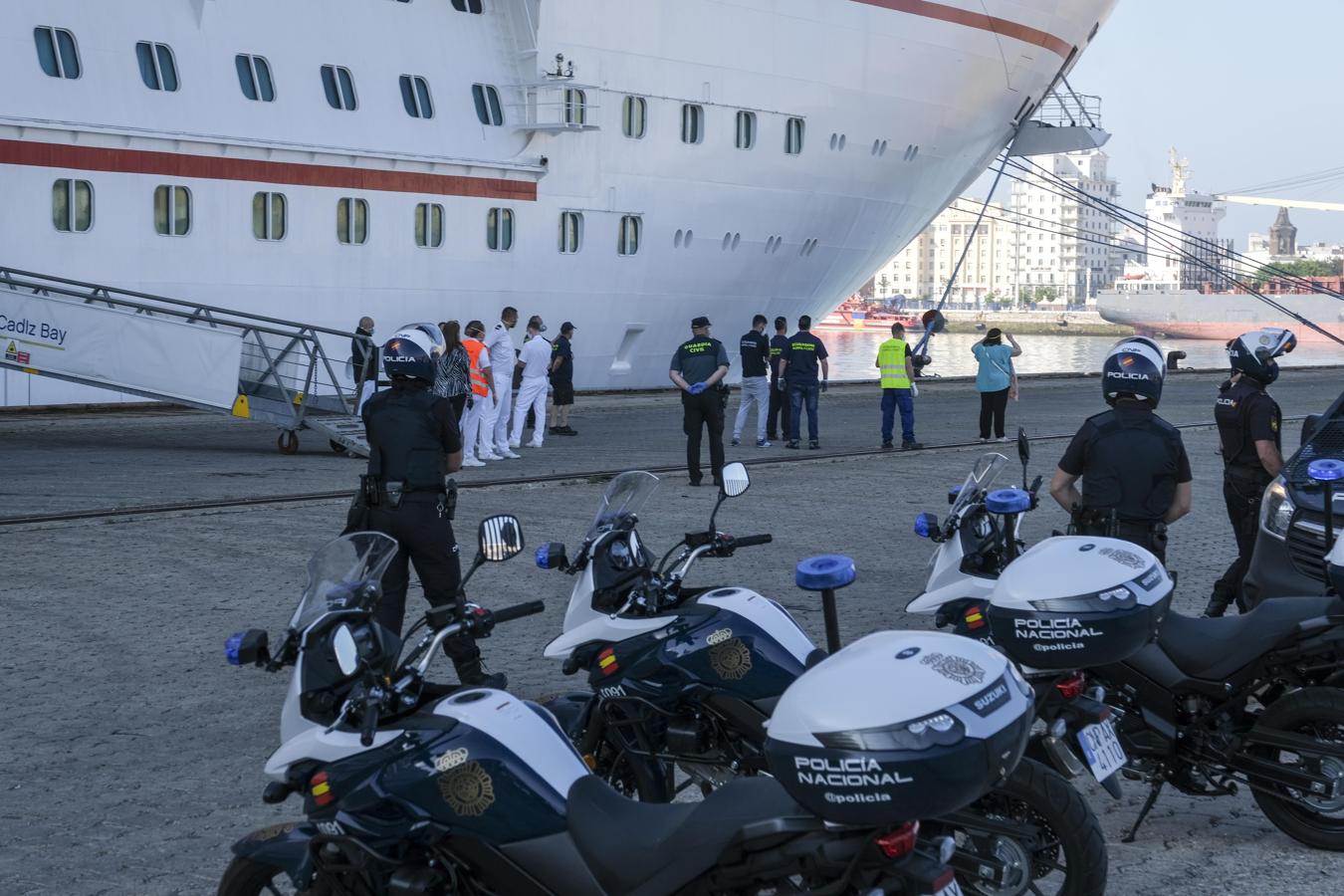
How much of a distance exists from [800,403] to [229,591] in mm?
10692

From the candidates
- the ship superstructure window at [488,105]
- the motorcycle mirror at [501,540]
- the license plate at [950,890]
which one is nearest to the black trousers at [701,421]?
the motorcycle mirror at [501,540]

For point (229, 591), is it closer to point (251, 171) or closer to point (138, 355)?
point (138, 355)

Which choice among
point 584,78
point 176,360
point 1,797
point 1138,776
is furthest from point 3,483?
point 584,78

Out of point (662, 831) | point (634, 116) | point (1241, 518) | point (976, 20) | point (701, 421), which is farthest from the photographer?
point (976, 20)

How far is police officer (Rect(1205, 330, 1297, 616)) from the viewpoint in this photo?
28.1 feet

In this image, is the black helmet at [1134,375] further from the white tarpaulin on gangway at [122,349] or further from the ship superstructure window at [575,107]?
the ship superstructure window at [575,107]

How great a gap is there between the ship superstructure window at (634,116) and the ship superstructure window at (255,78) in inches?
257

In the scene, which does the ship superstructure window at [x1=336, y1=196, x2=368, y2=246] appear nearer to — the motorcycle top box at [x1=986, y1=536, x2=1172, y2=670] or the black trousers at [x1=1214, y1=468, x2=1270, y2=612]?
the black trousers at [x1=1214, y1=468, x2=1270, y2=612]

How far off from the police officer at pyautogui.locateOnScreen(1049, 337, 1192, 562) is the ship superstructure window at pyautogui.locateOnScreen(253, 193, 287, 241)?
1904cm

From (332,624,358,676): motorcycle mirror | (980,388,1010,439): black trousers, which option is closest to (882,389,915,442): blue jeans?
(980,388,1010,439): black trousers

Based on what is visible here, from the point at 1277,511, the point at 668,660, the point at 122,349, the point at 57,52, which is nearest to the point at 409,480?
the point at 668,660

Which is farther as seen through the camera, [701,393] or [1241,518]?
[701,393]

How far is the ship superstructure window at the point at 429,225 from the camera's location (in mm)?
25719

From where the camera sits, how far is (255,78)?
23.7 metres
